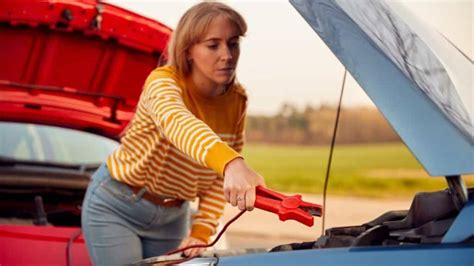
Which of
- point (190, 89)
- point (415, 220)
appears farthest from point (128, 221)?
point (415, 220)

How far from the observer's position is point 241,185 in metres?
2.31

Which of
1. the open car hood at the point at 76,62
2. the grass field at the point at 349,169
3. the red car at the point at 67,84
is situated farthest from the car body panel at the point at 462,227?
the grass field at the point at 349,169

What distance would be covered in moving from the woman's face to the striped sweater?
0.08m

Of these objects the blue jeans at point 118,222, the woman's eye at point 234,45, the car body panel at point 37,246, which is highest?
the woman's eye at point 234,45

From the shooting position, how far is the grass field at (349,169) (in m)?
25.0

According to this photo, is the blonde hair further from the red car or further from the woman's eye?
the red car

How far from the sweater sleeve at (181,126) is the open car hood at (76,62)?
132 cm

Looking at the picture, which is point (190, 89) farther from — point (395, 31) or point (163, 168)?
point (395, 31)

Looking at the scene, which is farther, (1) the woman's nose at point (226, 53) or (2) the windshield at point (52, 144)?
(2) the windshield at point (52, 144)

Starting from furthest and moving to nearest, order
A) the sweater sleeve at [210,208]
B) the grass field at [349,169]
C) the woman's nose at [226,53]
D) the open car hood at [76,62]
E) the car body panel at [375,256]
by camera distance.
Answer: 1. the grass field at [349,169]
2. the open car hood at [76,62]
3. the sweater sleeve at [210,208]
4. the woman's nose at [226,53]
5. the car body panel at [375,256]

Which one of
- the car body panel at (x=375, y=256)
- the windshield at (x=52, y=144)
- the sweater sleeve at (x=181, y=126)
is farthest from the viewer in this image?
the windshield at (x=52, y=144)

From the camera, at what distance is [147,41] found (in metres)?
4.57

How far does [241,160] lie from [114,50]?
2.41m

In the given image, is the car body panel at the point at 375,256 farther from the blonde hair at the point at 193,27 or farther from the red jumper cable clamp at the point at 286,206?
the blonde hair at the point at 193,27
